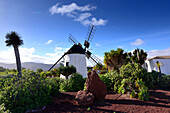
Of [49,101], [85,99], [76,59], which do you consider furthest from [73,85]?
[76,59]

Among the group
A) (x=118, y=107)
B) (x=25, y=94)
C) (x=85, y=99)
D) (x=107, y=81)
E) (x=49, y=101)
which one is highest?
(x=107, y=81)

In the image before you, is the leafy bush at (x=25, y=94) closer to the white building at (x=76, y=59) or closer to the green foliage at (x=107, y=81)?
the green foliage at (x=107, y=81)

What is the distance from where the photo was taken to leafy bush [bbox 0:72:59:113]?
718 centimetres

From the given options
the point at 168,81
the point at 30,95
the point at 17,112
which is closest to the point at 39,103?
the point at 30,95

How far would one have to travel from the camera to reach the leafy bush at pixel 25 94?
718 centimetres

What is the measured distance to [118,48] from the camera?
25.0m

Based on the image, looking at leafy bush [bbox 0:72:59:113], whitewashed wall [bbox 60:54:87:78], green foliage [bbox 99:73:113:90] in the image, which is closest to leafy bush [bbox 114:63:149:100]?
green foliage [bbox 99:73:113:90]

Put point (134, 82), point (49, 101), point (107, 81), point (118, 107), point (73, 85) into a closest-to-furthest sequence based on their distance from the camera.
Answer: point (118, 107)
point (49, 101)
point (134, 82)
point (73, 85)
point (107, 81)

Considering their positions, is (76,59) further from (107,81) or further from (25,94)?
(25,94)

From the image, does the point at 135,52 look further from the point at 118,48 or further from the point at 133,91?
the point at 133,91

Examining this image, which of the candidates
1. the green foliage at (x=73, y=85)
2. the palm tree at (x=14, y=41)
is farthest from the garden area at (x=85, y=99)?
the palm tree at (x=14, y=41)

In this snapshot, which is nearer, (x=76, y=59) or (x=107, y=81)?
(x=107, y=81)

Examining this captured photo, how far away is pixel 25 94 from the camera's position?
7.61 meters

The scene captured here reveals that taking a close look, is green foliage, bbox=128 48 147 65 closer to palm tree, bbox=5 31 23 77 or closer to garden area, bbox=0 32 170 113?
garden area, bbox=0 32 170 113
